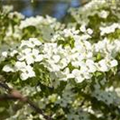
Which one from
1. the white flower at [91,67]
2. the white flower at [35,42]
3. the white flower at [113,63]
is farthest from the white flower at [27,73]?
the white flower at [113,63]

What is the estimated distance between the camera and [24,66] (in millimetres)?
2682

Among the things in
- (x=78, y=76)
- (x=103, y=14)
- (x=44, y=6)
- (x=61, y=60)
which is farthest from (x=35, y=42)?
(x=44, y=6)

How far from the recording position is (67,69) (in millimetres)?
2705

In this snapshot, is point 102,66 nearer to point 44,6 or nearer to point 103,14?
point 103,14

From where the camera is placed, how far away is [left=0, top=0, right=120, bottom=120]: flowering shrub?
2684 mm

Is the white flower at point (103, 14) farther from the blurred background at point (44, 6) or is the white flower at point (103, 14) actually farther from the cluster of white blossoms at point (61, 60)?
the blurred background at point (44, 6)

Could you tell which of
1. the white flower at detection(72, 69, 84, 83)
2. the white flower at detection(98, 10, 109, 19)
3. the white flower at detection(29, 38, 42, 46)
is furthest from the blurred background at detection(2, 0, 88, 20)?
the white flower at detection(72, 69, 84, 83)

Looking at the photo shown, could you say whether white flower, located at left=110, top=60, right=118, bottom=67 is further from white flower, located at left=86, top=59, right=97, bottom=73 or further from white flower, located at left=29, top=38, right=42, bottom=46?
white flower, located at left=29, top=38, right=42, bottom=46

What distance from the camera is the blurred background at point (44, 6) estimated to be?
611cm

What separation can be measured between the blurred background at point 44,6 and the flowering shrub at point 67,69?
77.2 inches

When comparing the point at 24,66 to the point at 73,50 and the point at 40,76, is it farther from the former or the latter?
the point at 73,50

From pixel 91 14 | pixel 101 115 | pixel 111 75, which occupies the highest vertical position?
pixel 91 14

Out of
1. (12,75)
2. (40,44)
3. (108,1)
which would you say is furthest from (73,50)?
(108,1)

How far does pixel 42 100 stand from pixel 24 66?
24.9 inches
